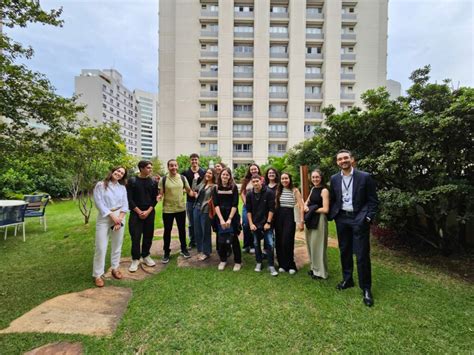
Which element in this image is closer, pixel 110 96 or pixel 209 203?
pixel 209 203

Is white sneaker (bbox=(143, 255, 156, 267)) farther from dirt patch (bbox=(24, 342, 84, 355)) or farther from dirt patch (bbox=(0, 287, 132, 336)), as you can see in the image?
dirt patch (bbox=(24, 342, 84, 355))

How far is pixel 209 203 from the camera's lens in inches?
163

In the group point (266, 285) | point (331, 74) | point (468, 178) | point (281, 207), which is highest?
point (331, 74)

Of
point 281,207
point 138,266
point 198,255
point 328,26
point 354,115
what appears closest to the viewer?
point 281,207

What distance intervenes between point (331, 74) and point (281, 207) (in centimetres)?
2690

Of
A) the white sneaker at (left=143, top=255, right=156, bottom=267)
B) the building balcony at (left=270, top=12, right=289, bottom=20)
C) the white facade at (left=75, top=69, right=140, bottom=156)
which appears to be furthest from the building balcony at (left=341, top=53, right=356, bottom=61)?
the white facade at (left=75, top=69, right=140, bottom=156)

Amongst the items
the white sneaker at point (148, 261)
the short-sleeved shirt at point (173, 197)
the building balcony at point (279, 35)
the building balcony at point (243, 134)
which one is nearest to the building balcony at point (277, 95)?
the building balcony at point (243, 134)

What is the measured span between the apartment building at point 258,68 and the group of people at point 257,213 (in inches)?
857

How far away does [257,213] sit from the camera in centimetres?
372

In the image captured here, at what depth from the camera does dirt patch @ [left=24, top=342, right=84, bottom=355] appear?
2061 millimetres

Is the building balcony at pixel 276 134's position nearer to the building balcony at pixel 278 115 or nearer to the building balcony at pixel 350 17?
the building balcony at pixel 278 115

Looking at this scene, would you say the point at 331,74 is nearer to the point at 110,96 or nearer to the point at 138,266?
the point at 138,266

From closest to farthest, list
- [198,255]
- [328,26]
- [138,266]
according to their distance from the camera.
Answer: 1. [138,266]
2. [198,255]
3. [328,26]

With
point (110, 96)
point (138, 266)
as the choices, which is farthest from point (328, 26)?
point (110, 96)
